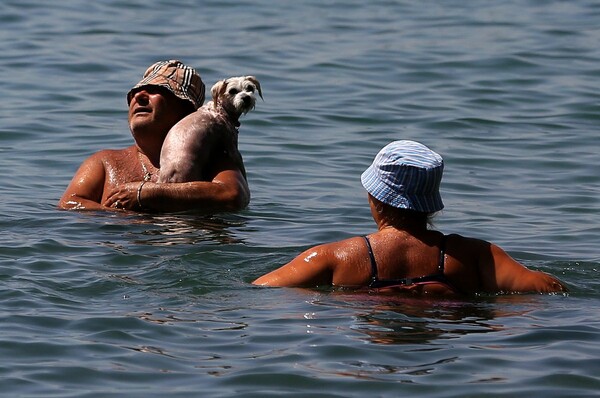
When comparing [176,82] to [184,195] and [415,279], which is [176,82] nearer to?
[184,195]

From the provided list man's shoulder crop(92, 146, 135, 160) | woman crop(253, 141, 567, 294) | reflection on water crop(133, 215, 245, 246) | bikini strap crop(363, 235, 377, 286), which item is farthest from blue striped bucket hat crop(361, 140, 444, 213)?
man's shoulder crop(92, 146, 135, 160)

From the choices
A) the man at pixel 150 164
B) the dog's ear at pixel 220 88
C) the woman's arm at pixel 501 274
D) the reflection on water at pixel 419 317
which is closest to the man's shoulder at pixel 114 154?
the man at pixel 150 164

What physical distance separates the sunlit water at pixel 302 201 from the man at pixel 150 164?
19 centimetres

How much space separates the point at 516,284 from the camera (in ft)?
21.3

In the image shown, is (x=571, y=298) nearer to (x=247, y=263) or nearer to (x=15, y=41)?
(x=247, y=263)

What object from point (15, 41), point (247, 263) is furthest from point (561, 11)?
point (247, 263)

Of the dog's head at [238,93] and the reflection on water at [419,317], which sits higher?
the dog's head at [238,93]

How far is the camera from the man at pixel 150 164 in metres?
8.89

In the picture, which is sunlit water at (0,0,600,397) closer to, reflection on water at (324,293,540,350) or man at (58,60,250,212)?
reflection on water at (324,293,540,350)

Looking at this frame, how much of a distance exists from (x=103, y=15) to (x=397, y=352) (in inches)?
521

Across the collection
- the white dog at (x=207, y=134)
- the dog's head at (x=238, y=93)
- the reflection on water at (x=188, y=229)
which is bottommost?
the reflection on water at (x=188, y=229)

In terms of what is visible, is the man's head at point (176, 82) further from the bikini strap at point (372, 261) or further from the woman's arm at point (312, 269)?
the bikini strap at point (372, 261)

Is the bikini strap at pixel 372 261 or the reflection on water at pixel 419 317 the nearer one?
the reflection on water at pixel 419 317

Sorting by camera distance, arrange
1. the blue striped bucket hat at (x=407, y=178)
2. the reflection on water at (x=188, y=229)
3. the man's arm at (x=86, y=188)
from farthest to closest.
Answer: the man's arm at (x=86, y=188) < the reflection on water at (x=188, y=229) < the blue striped bucket hat at (x=407, y=178)
